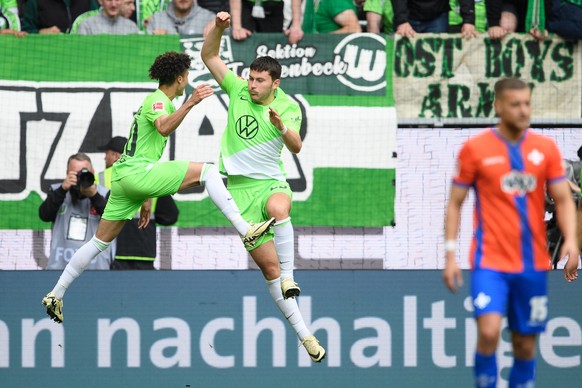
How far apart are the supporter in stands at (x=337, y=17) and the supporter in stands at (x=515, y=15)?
1.60 metres

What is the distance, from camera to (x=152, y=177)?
31.0ft

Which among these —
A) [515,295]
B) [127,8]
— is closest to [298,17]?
[127,8]

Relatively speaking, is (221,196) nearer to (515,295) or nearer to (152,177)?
(152,177)

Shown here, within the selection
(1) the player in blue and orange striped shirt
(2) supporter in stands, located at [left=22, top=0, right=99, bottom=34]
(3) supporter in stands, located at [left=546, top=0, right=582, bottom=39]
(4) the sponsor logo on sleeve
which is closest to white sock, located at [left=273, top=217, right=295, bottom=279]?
(4) the sponsor logo on sleeve

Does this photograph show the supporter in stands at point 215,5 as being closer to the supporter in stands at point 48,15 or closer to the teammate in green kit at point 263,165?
the supporter in stands at point 48,15

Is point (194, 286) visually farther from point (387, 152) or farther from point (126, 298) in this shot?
point (387, 152)

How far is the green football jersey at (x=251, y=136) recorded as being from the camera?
9.61 meters

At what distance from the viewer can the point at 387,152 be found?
12.9 m

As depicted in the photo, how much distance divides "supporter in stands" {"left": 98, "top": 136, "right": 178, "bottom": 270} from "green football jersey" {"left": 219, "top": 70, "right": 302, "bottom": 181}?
6.15ft

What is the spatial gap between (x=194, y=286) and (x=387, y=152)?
3148mm

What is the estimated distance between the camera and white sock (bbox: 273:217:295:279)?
382 inches

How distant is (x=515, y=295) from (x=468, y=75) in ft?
20.9

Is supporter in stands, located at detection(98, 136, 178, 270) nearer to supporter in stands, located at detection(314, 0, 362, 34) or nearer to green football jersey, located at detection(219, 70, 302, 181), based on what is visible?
green football jersey, located at detection(219, 70, 302, 181)

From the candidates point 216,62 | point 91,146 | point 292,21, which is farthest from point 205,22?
point 216,62
